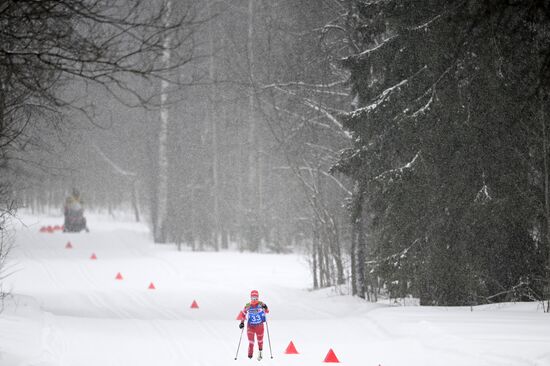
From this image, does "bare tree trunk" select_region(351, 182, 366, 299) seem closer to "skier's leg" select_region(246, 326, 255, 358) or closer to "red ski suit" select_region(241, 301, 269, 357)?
"red ski suit" select_region(241, 301, 269, 357)

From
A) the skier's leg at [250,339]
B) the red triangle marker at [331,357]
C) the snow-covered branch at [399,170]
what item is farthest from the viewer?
the snow-covered branch at [399,170]

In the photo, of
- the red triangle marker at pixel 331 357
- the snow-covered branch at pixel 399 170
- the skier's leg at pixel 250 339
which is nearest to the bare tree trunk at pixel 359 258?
the snow-covered branch at pixel 399 170

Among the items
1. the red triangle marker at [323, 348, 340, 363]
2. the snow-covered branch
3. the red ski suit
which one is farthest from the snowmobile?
the red triangle marker at [323, 348, 340, 363]

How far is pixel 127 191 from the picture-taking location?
67375 millimetres

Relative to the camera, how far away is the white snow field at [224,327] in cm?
1088

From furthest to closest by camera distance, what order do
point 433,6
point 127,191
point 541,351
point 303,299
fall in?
point 127,191
point 303,299
point 433,6
point 541,351

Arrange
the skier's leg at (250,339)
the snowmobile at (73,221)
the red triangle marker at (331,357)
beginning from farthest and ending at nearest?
the snowmobile at (73,221), the skier's leg at (250,339), the red triangle marker at (331,357)

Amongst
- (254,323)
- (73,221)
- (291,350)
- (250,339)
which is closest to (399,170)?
(291,350)

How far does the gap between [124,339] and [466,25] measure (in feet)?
26.9

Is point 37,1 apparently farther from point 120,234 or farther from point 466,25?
point 120,234

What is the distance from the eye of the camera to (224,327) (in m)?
14.7

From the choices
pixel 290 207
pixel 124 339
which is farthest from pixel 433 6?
pixel 290 207

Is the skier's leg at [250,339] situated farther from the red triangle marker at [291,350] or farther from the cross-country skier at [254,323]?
the red triangle marker at [291,350]

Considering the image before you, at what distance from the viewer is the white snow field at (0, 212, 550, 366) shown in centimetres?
1088
